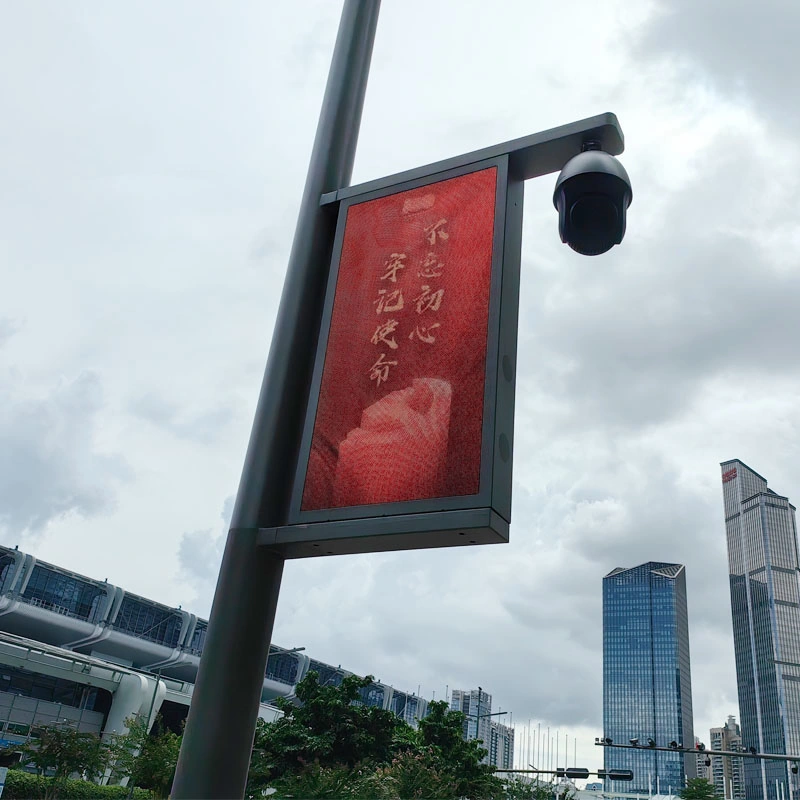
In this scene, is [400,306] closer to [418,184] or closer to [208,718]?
[418,184]

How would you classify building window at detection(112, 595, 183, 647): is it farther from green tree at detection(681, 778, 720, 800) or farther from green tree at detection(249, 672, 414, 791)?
green tree at detection(681, 778, 720, 800)

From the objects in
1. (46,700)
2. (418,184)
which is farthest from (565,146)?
(46,700)

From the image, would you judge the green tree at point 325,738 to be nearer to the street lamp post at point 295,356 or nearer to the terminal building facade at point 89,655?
the terminal building facade at point 89,655

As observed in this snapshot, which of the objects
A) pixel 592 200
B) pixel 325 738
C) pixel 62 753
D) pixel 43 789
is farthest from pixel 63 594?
pixel 592 200

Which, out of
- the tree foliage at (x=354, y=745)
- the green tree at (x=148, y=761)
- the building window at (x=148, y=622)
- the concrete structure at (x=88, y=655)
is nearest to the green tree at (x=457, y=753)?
the tree foliage at (x=354, y=745)

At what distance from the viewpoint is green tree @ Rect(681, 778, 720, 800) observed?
71.8 m

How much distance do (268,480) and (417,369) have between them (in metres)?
1.19

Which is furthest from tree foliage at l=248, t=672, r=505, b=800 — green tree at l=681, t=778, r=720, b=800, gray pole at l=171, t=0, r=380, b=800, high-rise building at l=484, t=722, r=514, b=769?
high-rise building at l=484, t=722, r=514, b=769

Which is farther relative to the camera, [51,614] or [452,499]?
[51,614]

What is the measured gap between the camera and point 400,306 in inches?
203

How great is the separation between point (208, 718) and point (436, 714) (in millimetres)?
36285

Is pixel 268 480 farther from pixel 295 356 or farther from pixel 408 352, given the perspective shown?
pixel 408 352

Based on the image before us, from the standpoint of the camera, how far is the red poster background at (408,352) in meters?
4.45

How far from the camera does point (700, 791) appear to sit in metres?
73.5
